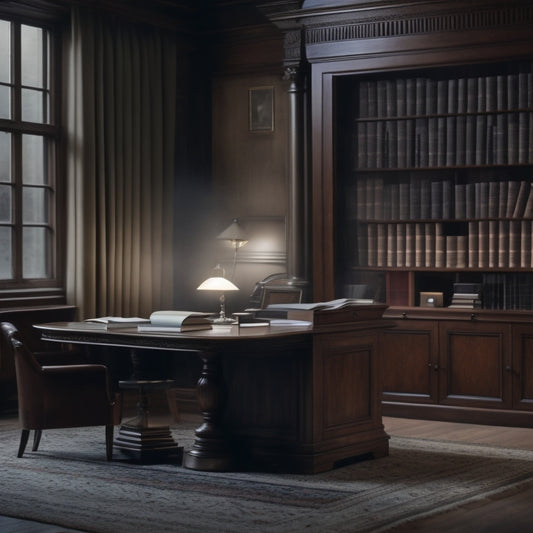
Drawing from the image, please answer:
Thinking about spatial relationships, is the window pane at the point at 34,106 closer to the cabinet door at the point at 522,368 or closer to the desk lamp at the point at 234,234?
the desk lamp at the point at 234,234

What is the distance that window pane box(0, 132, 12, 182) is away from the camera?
24.3 feet

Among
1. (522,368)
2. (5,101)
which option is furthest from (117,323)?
(522,368)

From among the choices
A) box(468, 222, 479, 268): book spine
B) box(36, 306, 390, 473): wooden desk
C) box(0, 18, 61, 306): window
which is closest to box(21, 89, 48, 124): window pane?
box(0, 18, 61, 306): window

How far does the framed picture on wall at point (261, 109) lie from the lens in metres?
8.23

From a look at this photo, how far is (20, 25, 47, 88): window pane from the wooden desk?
98.2 inches

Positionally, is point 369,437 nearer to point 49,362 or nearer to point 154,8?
point 49,362

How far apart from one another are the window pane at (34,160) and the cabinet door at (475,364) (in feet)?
10.1

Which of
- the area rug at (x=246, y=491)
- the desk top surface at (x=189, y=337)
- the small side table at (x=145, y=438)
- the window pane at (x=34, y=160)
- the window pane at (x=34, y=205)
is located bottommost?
the area rug at (x=246, y=491)

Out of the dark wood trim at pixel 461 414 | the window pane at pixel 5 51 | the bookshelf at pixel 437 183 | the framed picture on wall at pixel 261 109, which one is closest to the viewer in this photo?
the dark wood trim at pixel 461 414

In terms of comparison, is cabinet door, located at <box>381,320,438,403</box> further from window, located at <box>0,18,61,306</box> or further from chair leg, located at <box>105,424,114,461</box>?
window, located at <box>0,18,61,306</box>

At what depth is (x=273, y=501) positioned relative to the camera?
4.77 metres

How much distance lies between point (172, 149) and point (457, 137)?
2.32 m

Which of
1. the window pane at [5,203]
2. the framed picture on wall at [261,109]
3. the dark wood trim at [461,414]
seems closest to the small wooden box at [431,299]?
the dark wood trim at [461,414]

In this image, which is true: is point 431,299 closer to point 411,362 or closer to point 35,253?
point 411,362
